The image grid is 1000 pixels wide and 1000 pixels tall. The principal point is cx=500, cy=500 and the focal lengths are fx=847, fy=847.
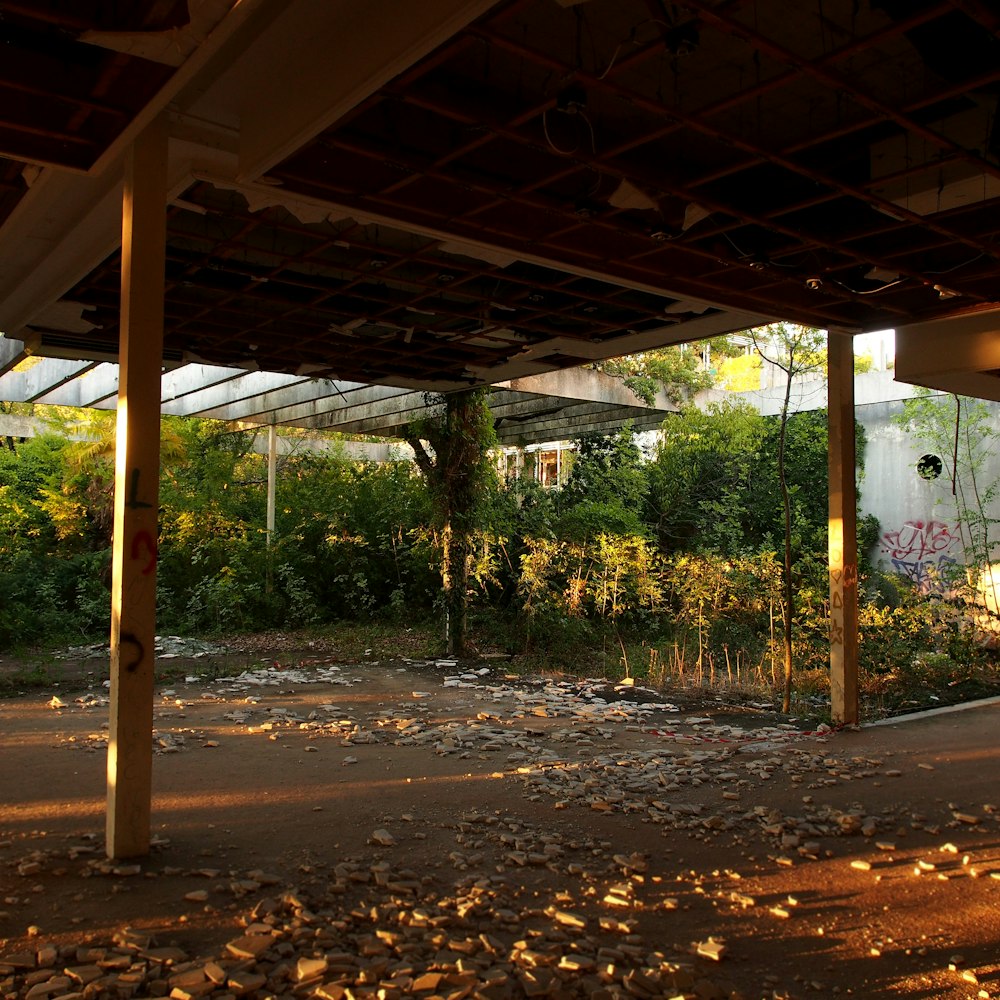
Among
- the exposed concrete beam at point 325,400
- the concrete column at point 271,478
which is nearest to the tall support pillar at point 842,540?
the exposed concrete beam at point 325,400

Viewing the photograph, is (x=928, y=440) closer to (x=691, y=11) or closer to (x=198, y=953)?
(x=691, y=11)

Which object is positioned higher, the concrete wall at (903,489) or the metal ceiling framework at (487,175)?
the metal ceiling framework at (487,175)

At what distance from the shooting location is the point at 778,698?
980 centimetres

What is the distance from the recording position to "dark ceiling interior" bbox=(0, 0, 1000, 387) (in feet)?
13.1

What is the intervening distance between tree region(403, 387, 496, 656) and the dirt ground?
444 centimetres

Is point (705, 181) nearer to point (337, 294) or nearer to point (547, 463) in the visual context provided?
point (337, 294)

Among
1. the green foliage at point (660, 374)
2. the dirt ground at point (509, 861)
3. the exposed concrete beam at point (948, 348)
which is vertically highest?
the green foliage at point (660, 374)

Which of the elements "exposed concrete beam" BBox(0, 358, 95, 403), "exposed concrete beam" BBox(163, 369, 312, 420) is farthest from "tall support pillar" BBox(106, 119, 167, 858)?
"exposed concrete beam" BBox(0, 358, 95, 403)

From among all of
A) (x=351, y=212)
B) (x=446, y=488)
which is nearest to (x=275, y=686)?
(x=446, y=488)

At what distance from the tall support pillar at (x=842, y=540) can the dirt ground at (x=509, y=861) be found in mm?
509

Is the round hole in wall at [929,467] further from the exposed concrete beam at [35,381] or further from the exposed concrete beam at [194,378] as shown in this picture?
the exposed concrete beam at [35,381]

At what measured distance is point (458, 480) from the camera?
12867mm

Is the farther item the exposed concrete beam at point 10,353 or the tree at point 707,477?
the tree at point 707,477

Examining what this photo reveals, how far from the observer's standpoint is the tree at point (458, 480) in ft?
41.3
